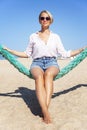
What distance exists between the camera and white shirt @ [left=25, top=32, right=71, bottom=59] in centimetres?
A: 563

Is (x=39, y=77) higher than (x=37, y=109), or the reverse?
(x=39, y=77)

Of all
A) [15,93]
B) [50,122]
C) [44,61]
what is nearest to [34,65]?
[44,61]

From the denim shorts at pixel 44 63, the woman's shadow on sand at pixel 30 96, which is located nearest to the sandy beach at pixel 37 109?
the woman's shadow on sand at pixel 30 96

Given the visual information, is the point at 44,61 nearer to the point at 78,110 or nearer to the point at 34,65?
the point at 34,65

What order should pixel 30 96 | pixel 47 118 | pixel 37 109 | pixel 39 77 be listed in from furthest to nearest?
1. pixel 30 96
2. pixel 37 109
3. pixel 39 77
4. pixel 47 118

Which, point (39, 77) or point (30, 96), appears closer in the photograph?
point (39, 77)

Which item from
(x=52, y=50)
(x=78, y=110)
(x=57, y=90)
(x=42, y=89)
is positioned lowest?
(x=57, y=90)

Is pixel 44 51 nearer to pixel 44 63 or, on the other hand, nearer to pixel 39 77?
pixel 44 63

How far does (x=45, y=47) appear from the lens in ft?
18.5

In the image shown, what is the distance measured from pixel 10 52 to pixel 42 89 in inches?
46.3

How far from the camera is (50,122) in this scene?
512 cm

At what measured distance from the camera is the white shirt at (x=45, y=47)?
5633mm

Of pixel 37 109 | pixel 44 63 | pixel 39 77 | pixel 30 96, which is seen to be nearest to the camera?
pixel 39 77

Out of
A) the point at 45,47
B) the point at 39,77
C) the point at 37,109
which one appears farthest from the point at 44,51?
the point at 37,109
